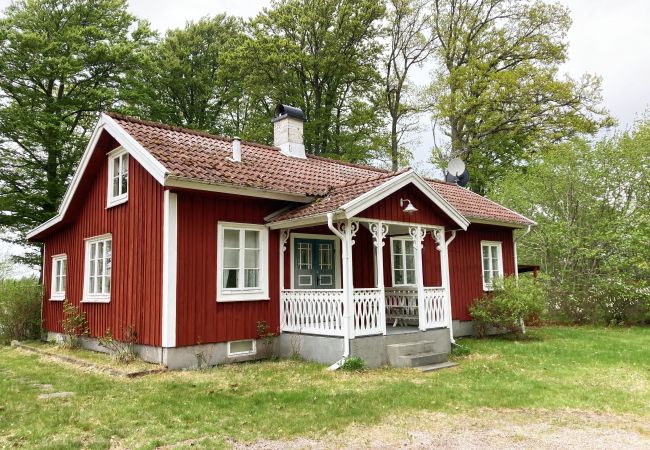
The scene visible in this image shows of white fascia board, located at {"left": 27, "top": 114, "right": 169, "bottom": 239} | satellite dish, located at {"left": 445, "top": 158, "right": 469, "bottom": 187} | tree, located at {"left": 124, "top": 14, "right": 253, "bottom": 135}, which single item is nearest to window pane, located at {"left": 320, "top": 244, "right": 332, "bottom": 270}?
white fascia board, located at {"left": 27, "top": 114, "right": 169, "bottom": 239}

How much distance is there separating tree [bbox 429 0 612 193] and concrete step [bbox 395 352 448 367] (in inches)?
727

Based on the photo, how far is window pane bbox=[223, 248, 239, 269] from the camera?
32.4ft

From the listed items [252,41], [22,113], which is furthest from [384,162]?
[22,113]

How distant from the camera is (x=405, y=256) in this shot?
1345 cm

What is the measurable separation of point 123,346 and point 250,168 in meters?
4.49

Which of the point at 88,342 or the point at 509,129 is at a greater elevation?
the point at 509,129

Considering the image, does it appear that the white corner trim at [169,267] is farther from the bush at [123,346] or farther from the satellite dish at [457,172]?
the satellite dish at [457,172]

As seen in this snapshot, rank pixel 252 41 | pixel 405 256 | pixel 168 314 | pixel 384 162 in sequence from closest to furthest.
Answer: pixel 168 314
pixel 405 256
pixel 252 41
pixel 384 162

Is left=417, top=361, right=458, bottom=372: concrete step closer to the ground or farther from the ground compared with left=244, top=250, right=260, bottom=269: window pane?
closer to the ground

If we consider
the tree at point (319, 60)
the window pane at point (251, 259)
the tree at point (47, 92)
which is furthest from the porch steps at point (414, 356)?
the tree at point (47, 92)

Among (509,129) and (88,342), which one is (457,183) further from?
(88,342)

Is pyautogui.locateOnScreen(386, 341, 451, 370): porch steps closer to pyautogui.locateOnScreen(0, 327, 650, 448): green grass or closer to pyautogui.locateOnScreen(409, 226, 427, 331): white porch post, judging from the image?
pyautogui.locateOnScreen(0, 327, 650, 448): green grass

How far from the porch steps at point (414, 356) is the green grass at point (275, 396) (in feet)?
1.32

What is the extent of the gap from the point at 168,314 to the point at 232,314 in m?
1.31
